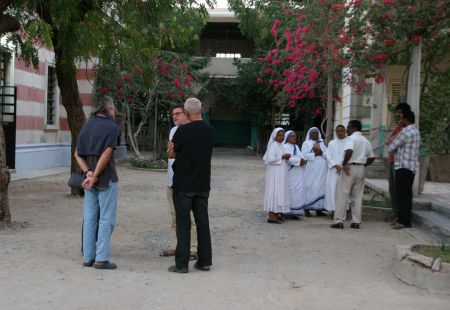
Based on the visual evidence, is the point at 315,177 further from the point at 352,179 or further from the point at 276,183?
the point at 352,179

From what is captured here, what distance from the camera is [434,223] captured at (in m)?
8.50

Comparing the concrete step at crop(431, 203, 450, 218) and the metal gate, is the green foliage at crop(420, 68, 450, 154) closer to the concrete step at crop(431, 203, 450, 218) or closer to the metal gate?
the concrete step at crop(431, 203, 450, 218)

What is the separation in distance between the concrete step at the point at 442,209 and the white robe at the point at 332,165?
1.78 meters

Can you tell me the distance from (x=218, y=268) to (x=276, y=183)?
339 centimetres

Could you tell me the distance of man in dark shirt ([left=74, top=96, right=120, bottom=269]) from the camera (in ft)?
18.9

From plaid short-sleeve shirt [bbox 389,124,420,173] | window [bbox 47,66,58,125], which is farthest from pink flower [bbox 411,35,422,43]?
window [bbox 47,66,58,125]

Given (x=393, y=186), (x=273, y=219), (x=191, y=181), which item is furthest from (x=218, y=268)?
(x=393, y=186)

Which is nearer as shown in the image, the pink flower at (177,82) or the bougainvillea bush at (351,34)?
the bougainvillea bush at (351,34)

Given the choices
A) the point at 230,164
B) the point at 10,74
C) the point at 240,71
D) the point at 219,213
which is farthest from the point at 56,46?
the point at 240,71

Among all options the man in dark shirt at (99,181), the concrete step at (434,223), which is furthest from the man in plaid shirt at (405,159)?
the man in dark shirt at (99,181)

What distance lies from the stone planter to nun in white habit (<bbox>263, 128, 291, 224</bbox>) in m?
3.37

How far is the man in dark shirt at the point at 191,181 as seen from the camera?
18.7 ft

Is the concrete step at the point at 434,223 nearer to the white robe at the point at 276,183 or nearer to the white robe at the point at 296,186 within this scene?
the white robe at the point at 296,186

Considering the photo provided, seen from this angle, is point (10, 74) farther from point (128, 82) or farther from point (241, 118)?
point (241, 118)
